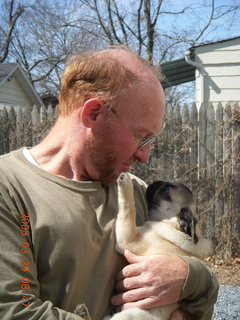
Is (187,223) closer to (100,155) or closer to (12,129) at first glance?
(100,155)

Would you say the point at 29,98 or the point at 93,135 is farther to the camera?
the point at 29,98

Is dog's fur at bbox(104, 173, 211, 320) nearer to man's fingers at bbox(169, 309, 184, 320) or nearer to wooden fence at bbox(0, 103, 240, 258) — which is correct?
man's fingers at bbox(169, 309, 184, 320)

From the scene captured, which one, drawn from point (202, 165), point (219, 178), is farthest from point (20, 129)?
point (219, 178)

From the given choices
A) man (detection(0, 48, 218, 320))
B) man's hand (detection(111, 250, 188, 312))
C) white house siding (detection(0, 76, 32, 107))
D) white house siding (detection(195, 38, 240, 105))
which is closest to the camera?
man (detection(0, 48, 218, 320))

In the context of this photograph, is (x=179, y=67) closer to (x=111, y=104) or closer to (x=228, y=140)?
(x=228, y=140)

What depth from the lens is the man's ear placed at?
2236 millimetres

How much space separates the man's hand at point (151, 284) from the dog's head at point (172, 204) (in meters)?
0.69

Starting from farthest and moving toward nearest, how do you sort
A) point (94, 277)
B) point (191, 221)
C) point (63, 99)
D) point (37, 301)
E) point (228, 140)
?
1. point (228, 140)
2. point (191, 221)
3. point (63, 99)
4. point (94, 277)
5. point (37, 301)

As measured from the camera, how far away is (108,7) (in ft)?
67.7

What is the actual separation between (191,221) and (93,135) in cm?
109

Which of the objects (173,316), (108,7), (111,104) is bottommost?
(173,316)

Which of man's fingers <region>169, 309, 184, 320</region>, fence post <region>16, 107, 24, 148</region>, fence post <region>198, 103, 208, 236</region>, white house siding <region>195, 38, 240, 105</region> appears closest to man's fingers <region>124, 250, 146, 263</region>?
man's fingers <region>169, 309, 184, 320</region>

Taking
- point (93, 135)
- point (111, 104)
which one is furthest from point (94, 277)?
point (111, 104)
